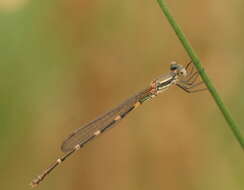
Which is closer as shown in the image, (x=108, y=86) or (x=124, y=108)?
(x=124, y=108)

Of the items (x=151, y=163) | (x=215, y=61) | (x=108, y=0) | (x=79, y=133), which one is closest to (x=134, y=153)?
(x=151, y=163)

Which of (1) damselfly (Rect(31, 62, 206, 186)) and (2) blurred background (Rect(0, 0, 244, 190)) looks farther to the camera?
(2) blurred background (Rect(0, 0, 244, 190))

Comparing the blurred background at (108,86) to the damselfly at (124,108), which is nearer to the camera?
the damselfly at (124,108)

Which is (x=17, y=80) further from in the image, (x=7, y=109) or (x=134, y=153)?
(x=134, y=153)
